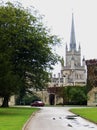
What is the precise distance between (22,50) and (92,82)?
34.5 meters

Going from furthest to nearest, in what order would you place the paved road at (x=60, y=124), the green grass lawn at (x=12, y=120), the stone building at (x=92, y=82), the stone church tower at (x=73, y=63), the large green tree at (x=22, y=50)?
1. the stone church tower at (x=73, y=63)
2. the stone building at (x=92, y=82)
3. the large green tree at (x=22, y=50)
4. the green grass lawn at (x=12, y=120)
5. the paved road at (x=60, y=124)

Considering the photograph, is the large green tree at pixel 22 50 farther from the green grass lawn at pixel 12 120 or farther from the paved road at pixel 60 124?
the paved road at pixel 60 124

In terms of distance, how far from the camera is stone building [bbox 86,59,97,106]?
8956cm

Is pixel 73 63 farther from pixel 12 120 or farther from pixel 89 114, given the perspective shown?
pixel 12 120

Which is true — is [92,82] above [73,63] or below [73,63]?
below

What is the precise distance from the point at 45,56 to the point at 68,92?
4010 cm

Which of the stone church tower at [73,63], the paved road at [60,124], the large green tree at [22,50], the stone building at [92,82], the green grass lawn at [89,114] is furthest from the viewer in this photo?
the stone church tower at [73,63]

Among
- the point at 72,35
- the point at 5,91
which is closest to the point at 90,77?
the point at 5,91

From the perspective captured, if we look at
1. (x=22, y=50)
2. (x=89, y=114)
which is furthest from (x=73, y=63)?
(x=89, y=114)

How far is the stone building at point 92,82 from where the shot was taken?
8956cm

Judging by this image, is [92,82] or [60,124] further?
[92,82]

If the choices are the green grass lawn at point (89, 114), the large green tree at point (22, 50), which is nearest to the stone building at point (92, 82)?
the large green tree at point (22, 50)

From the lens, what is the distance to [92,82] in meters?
89.9

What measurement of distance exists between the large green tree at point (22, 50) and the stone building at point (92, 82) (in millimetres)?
20371
